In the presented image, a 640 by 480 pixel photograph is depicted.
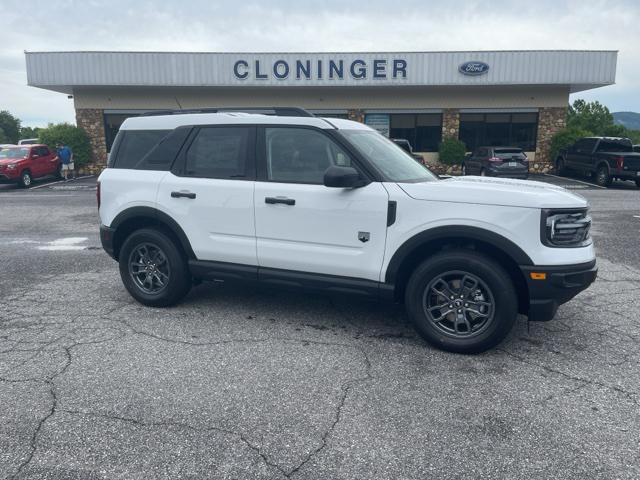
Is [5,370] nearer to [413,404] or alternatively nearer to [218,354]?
[218,354]

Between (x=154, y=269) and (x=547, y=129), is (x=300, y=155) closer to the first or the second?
(x=154, y=269)

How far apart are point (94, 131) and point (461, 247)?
2557 centimetres

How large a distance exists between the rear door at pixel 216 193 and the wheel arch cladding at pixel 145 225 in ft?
0.22

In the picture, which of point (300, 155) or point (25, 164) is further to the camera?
point (25, 164)

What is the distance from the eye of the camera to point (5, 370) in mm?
3820

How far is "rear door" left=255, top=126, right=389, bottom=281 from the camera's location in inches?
166

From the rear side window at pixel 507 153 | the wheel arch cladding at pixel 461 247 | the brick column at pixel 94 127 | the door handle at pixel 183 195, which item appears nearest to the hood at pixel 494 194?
the wheel arch cladding at pixel 461 247

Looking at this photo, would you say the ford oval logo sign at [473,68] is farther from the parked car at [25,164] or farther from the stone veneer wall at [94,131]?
the parked car at [25,164]

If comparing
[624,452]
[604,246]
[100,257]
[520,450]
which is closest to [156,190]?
[100,257]

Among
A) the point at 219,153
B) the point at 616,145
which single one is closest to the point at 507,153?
the point at 616,145

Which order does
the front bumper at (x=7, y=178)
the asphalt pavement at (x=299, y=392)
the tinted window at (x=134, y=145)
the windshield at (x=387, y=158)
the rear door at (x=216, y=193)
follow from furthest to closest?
1. the front bumper at (x=7, y=178)
2. the tinted window at (x=134, y=145)
3. the rear door at (x=216, y=193)
4. the windshield at (x=387, y=158)
5. the asphalt pavement at (x=299, y=392)

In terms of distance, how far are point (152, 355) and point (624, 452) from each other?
336cm

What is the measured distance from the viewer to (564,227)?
3.83 metres

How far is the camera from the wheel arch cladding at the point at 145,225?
5.02m
